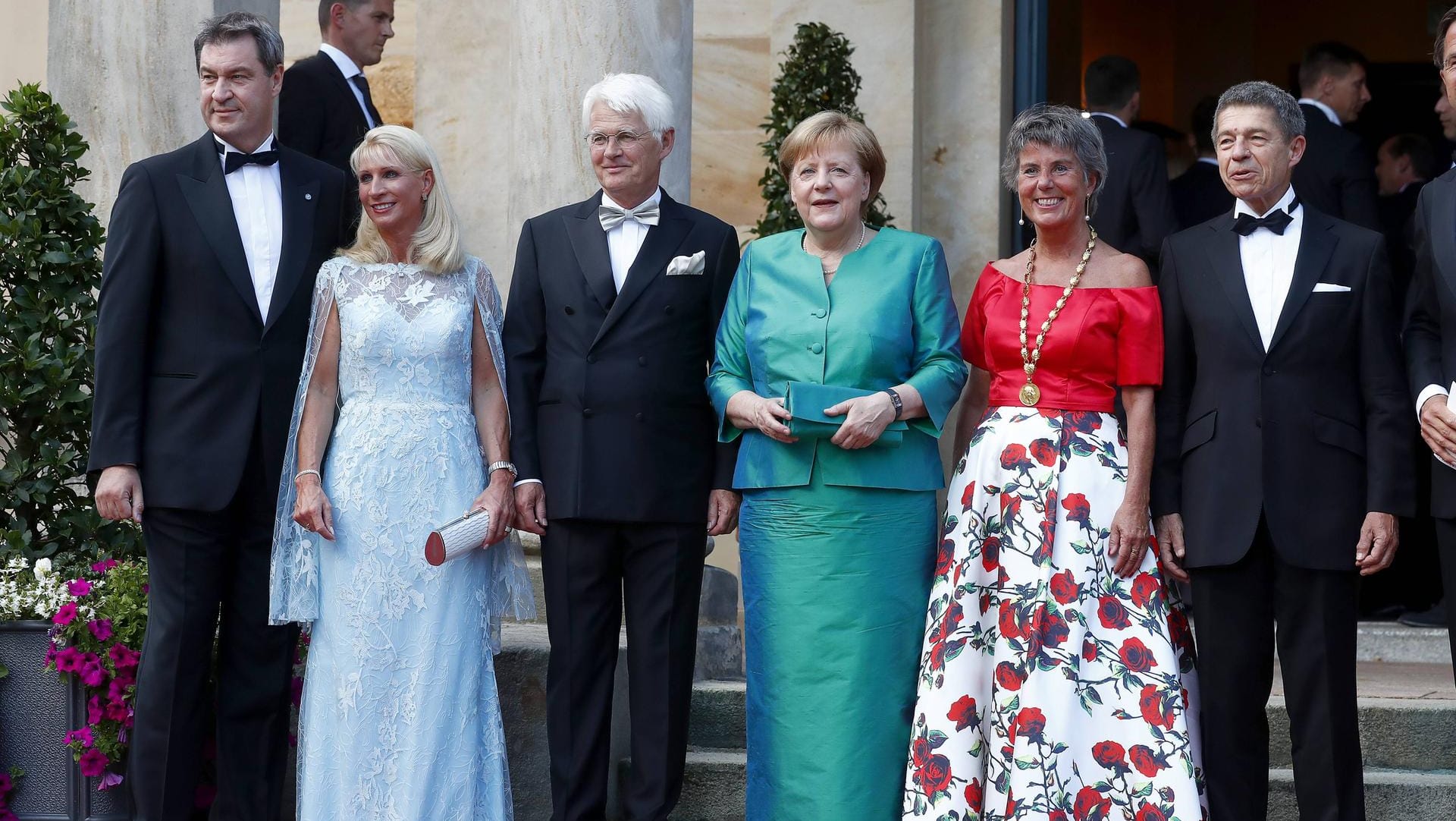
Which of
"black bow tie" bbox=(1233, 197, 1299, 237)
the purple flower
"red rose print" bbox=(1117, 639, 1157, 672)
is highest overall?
"black bow tie" bbox=(1233, 197, 1299, 237)

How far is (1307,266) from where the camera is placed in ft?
14.6

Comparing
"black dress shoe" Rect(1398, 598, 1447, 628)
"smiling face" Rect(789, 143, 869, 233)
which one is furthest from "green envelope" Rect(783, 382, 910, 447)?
"black dress shoe" Rect(1398, 598, 1447, 628)

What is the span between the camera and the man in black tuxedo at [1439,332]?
418 cm

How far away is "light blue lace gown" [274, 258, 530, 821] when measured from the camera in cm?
456

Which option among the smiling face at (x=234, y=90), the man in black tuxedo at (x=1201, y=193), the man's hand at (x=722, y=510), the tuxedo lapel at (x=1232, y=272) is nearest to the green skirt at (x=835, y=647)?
the man's hand at (x=722, y=510)

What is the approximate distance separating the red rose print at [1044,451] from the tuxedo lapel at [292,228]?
2102 millimetres

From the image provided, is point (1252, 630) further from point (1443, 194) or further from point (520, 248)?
point (520, 248)

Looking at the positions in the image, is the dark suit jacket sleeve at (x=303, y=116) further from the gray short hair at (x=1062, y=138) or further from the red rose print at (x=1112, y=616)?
the red rose print at (x=1112, y=616)

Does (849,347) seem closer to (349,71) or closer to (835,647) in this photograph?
(835,647)

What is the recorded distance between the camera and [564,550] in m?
4.63

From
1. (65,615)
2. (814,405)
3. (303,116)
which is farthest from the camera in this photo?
(303,116)

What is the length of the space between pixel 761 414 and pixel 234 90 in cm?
177

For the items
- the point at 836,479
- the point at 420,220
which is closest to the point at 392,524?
the point at 420,220

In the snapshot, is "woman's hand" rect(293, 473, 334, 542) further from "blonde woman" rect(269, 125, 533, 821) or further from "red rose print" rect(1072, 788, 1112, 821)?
"red rose print" rect(1072, 788, 1112, 821)
